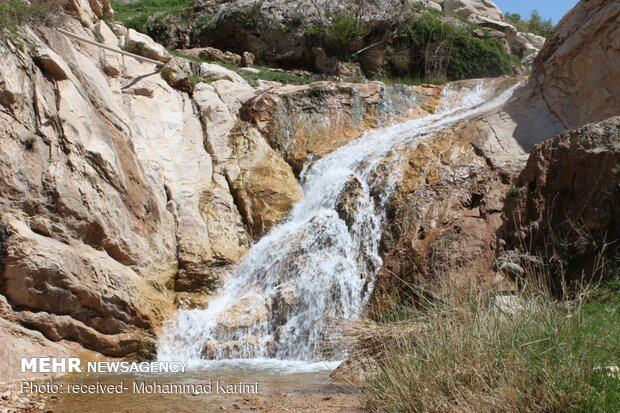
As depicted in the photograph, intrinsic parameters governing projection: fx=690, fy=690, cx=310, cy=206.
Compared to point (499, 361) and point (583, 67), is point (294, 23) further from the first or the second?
point (499, 361)

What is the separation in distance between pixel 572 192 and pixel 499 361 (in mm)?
7207

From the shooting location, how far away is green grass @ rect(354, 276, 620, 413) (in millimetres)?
4285

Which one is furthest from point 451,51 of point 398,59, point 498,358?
point 498,358

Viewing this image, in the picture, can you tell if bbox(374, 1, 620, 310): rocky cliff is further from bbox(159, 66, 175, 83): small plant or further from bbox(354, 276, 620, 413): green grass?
bbox(159, 66, 175, 83): small plant

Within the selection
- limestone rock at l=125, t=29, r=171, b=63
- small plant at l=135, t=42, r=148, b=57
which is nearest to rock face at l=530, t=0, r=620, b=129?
limestone rock at l=125, t=29, r=171, b=63

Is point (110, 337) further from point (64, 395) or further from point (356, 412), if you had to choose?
point (356, 412)

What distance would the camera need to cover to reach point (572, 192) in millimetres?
11062

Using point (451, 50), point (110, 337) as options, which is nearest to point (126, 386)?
point (110, 337)

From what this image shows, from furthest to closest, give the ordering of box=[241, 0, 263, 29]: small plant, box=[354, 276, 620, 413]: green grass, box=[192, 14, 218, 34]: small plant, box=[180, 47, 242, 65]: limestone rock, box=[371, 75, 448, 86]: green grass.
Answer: box=[192, 14, 218, 34]: small plant
box=[241, 0, 263, 29]: small plant
box=[180, 47, 242, 65]: limestone rock
box=[371, 75, 448, 86]: green grass
box=[354, 276, 620, 413]: green grass

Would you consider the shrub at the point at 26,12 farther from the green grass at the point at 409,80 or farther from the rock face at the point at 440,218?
the green grass at the point at 409,80

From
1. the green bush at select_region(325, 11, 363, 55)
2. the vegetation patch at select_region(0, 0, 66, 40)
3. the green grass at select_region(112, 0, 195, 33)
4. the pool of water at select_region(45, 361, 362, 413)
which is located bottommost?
the pool of water at select_region(45, 361, 362, 413)

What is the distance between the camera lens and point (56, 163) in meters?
11.5

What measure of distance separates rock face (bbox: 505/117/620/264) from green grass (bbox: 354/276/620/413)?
5.14 m

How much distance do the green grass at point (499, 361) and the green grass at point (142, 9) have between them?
77.2 ft
